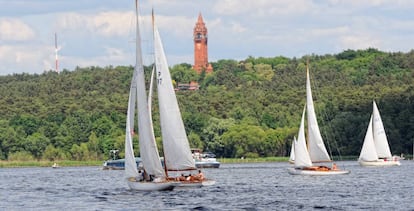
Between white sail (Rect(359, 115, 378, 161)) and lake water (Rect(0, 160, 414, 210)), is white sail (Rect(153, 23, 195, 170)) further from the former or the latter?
white sail (Rect(359, 115, 378, 161))

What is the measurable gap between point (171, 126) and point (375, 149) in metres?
60.7

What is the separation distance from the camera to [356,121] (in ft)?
566

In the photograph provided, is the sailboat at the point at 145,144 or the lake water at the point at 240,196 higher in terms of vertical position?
the sailboat at the point at 145,144

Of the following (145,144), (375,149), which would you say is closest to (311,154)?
(375,149)

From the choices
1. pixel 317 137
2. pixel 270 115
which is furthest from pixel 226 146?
pixel 317 137

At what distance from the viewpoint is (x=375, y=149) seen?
132750 mm

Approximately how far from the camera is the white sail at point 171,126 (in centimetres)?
7619

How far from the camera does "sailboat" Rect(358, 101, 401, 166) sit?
5123 inches

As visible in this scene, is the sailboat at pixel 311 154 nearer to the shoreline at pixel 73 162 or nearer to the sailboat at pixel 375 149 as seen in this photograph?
the sailboat at pixel 375 149

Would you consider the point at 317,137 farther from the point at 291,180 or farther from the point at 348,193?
the point at 348,193

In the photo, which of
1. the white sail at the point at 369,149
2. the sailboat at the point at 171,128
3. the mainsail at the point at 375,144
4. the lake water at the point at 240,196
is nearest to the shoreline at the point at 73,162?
the mainsail at the point at 375,144

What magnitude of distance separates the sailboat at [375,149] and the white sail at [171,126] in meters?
56.5

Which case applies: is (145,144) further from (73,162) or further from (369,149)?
(73,162)

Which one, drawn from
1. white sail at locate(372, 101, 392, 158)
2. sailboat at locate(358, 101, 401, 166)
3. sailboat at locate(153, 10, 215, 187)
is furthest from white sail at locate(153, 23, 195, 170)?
white sail at locate(372, 101, 392, 158)
